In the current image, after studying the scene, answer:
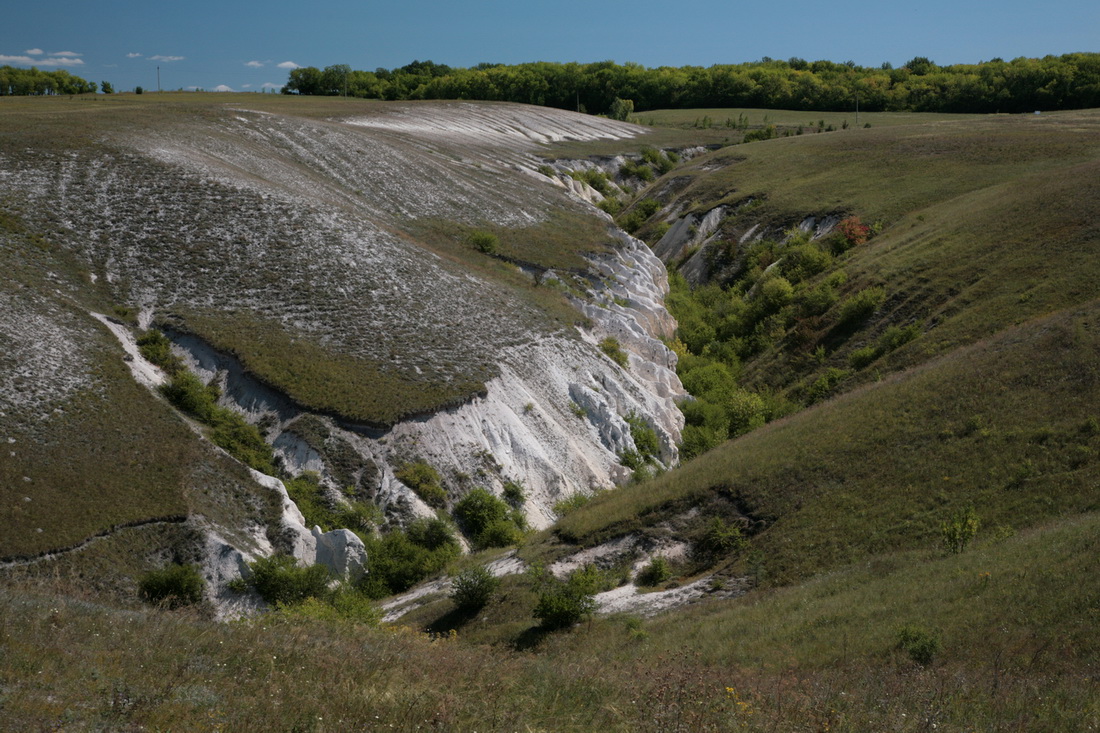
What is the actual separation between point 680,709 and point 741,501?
17.3 m

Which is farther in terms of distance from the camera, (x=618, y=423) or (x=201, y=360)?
(x=618, y=423)

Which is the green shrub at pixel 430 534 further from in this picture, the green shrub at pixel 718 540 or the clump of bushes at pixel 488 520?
the green shrub at pixel 718 540

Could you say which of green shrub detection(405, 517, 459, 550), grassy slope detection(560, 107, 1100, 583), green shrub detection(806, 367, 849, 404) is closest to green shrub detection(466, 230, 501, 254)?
grassy slope detection(560, 107, 1100, 583)

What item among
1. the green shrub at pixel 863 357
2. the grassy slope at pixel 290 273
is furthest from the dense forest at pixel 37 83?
the green shrub at pixel 863 357

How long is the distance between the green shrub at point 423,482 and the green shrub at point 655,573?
9.65 meters

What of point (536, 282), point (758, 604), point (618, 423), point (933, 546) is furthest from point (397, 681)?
point (536, 282)

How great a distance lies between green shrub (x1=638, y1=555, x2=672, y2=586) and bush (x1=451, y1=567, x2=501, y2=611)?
497 centimetres

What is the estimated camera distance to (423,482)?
107 feet

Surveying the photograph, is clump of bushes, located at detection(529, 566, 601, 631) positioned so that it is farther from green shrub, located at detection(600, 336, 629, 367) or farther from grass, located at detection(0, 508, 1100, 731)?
green shrub, located at detection(600, 336, 629, 367)

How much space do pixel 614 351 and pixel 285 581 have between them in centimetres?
2629

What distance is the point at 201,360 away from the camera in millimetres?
35344

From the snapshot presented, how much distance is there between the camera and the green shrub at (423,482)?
32.4 metres

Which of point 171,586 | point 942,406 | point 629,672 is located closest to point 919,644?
point 629,672

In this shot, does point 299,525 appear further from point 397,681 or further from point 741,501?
point 397,681
